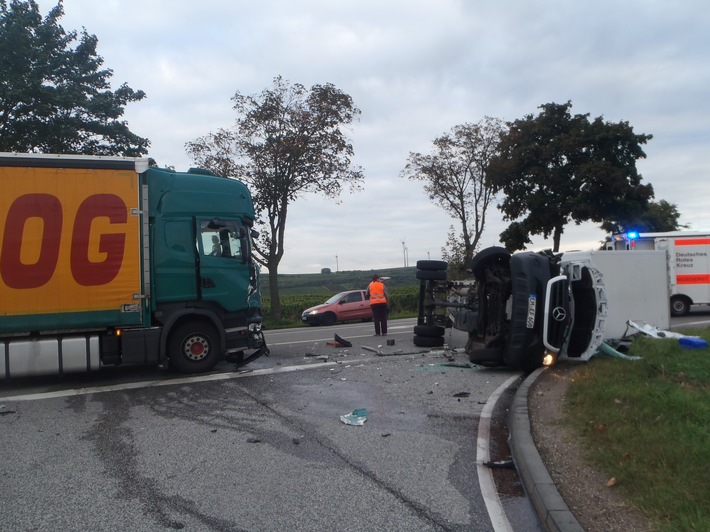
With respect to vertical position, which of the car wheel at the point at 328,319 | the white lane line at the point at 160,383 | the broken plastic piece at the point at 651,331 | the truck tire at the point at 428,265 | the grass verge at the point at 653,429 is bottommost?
the car wheel at the point at 328,319

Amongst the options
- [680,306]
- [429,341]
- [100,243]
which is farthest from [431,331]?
[680,306]

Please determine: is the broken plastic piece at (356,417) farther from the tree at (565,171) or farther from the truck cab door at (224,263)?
the tree at (565,171)

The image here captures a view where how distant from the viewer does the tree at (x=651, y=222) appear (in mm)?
33594

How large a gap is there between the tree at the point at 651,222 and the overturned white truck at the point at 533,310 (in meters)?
11.8

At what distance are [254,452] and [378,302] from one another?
1098 centimetres

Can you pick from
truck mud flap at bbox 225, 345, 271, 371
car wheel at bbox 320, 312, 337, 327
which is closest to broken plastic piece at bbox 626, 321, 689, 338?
truck mud flap at bbox 225, 345, 271, 371

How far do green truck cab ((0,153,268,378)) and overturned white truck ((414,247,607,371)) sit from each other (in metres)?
4.12

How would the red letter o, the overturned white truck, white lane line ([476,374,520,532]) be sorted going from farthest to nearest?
1. the overturned white truck
2. the red letter o
3. white lane line ([476,374,520,532])

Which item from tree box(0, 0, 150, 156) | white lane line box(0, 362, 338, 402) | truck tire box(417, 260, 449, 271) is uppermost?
tree box(0, 0, 150, 156)

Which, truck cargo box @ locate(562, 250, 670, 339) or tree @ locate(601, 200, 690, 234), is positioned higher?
tree @ locate(601, 200, 690, 234)

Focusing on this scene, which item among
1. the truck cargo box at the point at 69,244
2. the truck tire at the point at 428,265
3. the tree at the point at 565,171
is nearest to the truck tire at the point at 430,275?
the truck tire at the point at 428,265

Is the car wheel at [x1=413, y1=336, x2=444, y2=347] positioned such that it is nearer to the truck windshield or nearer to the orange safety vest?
the orange safety vest

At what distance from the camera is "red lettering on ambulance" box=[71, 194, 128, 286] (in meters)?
9.98

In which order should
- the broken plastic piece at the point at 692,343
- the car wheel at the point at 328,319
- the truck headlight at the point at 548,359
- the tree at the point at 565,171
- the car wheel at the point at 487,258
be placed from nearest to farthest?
the truck headlight at the point at 548,359, the broken plastic piece at the point at 692,343, the car wheel at the point at 487,258, the car wheel at the point at 328,319, the tree at the point at 565,171
